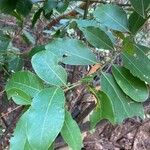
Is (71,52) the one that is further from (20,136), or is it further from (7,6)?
(7,6)

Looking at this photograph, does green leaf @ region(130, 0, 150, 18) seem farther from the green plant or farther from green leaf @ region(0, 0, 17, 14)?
green leaf @ region(0, 0, 17, 14)

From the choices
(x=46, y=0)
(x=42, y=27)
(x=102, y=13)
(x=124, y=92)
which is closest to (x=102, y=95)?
(x=124, y=92)

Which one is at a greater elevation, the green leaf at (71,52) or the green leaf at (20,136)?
the green leaf at (71,52)

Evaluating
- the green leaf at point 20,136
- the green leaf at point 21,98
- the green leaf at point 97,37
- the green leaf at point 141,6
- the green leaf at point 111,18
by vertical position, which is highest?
the green leaf at point 141,6

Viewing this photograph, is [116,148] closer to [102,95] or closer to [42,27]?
[42,27]

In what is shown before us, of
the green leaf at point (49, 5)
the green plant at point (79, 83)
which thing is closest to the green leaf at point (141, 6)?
the green plant at point (79, 83)

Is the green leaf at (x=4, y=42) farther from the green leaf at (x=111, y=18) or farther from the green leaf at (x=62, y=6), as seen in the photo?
the green leaf at (x=111, y=18)
